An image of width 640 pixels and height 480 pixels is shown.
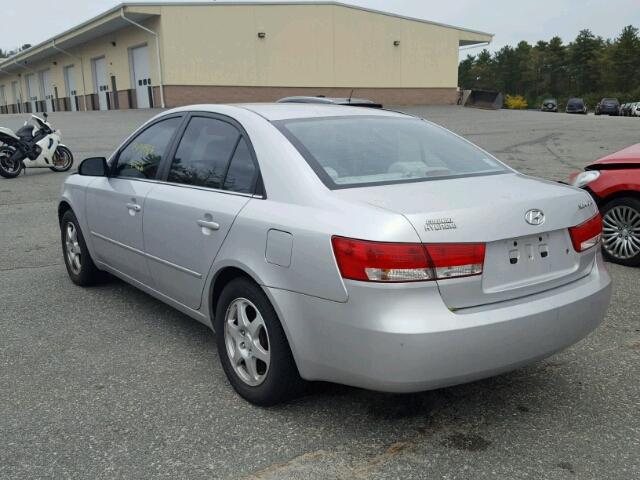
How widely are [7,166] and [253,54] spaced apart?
20.6 meters

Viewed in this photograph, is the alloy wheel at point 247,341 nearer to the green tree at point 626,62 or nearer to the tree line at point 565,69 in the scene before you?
the tree line at point 565,69

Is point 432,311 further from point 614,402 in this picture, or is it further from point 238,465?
point 614,402

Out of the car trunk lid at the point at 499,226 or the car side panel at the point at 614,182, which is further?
the car side panel at the point at 614,182

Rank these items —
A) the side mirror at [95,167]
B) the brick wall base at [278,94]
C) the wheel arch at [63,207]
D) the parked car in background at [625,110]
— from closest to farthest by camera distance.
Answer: the side mirror at [95,167] → the wheel arch at [63,207] → the brick wall base at [278,94] → the parked car in background at [625,110]

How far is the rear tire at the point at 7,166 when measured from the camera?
42.7 ft

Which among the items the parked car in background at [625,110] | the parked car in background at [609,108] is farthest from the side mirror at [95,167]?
the parked car in background at [609,108]

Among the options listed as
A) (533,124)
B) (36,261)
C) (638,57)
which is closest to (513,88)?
(638,57)

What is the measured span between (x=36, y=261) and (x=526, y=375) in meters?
5.13

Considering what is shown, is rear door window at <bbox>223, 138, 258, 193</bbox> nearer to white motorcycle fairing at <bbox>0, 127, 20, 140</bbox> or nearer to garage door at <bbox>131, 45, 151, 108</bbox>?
white motorcycle fairing at <bbox>0, 127, 20, 140</bbox>

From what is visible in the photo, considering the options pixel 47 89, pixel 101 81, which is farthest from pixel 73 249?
pixel 47 89

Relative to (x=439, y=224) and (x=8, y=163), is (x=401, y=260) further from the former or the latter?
(x=8, y=163)

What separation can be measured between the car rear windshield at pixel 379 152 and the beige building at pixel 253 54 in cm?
2810

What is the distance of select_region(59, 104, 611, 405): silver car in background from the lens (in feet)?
8.53

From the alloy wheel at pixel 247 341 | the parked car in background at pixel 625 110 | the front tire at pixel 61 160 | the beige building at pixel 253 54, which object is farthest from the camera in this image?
the parked car in background at pixel 625 110
